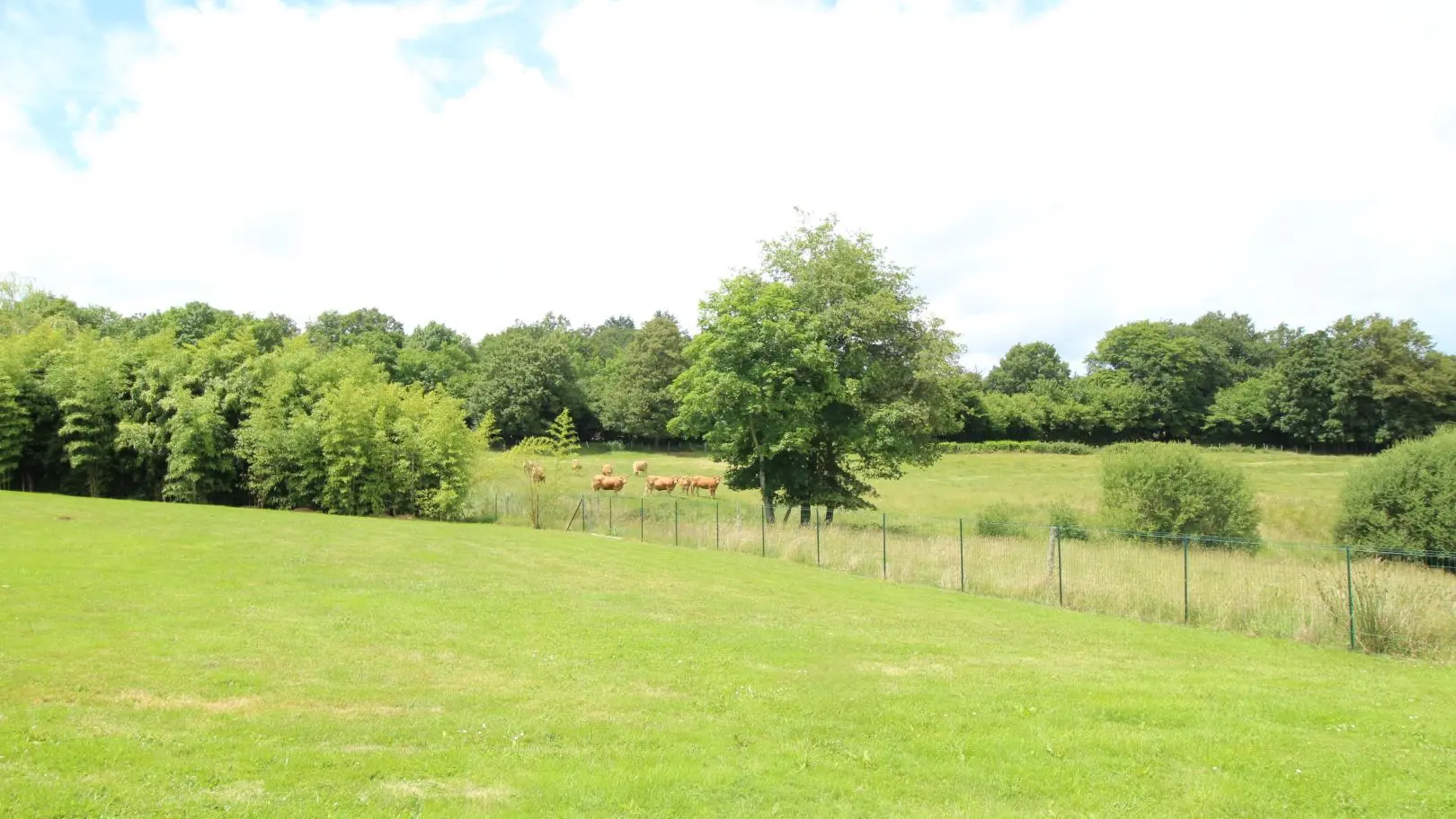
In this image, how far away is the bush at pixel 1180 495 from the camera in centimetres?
2898

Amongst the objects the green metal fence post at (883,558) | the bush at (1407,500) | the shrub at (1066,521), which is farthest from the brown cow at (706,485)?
the bush at (1407,500)

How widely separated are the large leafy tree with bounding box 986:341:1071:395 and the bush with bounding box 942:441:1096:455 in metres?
34.3

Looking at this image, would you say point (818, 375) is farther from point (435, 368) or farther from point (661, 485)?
point (435, 368)

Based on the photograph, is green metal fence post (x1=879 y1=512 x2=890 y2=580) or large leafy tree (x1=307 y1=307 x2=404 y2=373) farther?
large leafy tree (x1=307 y1=307 x2=404 y2=373)

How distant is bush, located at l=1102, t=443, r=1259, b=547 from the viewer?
29.0m

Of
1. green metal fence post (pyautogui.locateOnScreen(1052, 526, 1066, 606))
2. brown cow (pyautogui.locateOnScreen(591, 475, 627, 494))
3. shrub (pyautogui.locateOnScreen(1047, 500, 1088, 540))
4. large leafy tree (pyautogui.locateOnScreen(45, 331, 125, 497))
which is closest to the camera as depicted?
green metal fence post (pyautogui.locateOnScreen(1052, 526, 1066, 606))

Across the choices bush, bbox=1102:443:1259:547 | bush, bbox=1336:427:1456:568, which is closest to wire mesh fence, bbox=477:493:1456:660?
bush, bbox=1336:427:1456:568

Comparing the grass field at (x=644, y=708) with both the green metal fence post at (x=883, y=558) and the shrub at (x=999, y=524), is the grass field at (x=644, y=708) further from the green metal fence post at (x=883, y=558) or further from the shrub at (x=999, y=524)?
the shrub at (x=999, y=524)

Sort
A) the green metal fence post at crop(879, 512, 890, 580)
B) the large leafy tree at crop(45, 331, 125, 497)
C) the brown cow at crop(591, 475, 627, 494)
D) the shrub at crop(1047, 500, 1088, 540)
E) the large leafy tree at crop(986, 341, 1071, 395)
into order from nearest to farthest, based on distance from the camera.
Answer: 1. the green metal fence post at crop(879, 512, 890, 580)
2. the shrub at crop(1047, 500, 1088, 540)
3. the large leafy tree at crop(45, 331, 125, 497)
4. the brown cow at crop(591, 475, 627, 494)
5. the large leafy tree at crop(986, 341, 1071, 395)

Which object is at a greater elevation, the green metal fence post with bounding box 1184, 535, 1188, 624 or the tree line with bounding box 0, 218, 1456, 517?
the tree line with bounding box 0, 218, 1456, 517

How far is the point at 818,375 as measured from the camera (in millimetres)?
35969

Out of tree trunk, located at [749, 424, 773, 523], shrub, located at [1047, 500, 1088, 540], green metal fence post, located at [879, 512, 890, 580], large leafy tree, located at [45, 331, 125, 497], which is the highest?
large leafy tree, located at [45, 331, 125, 497]

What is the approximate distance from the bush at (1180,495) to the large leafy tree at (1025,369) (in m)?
88.1

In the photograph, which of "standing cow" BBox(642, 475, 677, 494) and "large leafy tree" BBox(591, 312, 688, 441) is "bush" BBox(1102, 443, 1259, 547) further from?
"large leafy tree" BBox(591, 312, 688, 441)
